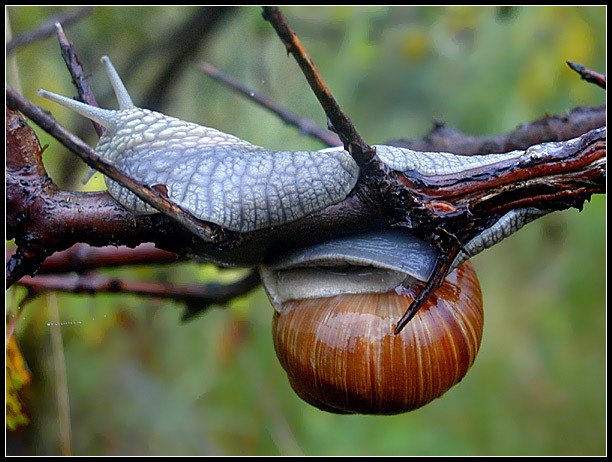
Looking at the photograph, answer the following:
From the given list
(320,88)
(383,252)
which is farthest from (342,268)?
(320,88)

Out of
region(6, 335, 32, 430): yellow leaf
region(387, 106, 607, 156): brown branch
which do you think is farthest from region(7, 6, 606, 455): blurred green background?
region(6, 335, 32, 430): yellow leaf

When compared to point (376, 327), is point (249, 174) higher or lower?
higher

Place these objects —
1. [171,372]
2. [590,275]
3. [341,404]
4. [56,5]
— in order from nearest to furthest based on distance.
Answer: [341,404] < [56,5] < [590,275] < [171,372]

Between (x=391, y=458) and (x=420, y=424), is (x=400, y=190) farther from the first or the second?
(x=420, y=424)

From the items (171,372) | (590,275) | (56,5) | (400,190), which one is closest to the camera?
(400,190)

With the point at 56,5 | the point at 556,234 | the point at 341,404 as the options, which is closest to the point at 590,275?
the point at 556,234

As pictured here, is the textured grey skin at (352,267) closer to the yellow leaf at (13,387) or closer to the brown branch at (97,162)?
the brown branch at (97,162)

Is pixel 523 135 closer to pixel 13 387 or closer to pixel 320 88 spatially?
pixel 320 88
